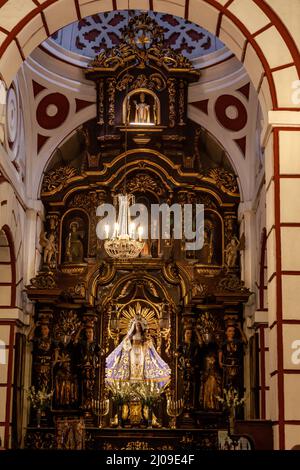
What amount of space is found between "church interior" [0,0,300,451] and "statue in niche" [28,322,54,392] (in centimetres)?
3

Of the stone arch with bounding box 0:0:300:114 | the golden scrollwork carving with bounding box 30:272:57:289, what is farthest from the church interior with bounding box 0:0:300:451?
the stone arch with bounding box 0:0:300:114

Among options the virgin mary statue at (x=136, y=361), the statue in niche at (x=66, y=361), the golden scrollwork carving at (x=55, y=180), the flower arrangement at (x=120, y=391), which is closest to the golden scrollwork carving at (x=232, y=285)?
the virgin mary statue at (x=136, y=361)

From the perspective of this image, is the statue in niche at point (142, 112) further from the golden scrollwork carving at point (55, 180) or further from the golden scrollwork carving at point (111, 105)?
the golden scrollwork carving at point (55, 180)

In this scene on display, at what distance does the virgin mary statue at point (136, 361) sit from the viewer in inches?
672

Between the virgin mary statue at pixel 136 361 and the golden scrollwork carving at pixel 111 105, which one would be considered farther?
the golden scrollwork carving at pixel 111 105

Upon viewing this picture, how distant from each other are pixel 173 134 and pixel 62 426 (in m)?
7.35

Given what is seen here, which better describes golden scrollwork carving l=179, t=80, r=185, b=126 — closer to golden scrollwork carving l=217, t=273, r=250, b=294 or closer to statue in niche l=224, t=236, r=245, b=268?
statue in niche l=224, t=236, r=245, b=268

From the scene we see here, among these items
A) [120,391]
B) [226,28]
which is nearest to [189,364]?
[120,391]

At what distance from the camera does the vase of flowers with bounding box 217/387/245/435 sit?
Result: 1617cm

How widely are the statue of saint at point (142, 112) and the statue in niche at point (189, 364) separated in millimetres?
4742

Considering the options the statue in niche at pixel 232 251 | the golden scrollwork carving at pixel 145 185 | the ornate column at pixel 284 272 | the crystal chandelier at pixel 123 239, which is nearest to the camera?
the ornate column at pixel 284 272

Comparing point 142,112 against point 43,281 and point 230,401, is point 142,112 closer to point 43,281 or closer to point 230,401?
point 43,281

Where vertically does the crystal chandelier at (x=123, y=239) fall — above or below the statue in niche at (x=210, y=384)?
above

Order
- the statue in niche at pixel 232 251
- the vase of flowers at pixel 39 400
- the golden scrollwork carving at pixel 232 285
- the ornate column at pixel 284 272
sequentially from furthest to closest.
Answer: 1. the statue in niche at pixel 232 251
2. the golden scrollwork carving at pixel 232 285
3. the vase of flowers at pixel 39 400
4. the ornate column at pixel 284 272
